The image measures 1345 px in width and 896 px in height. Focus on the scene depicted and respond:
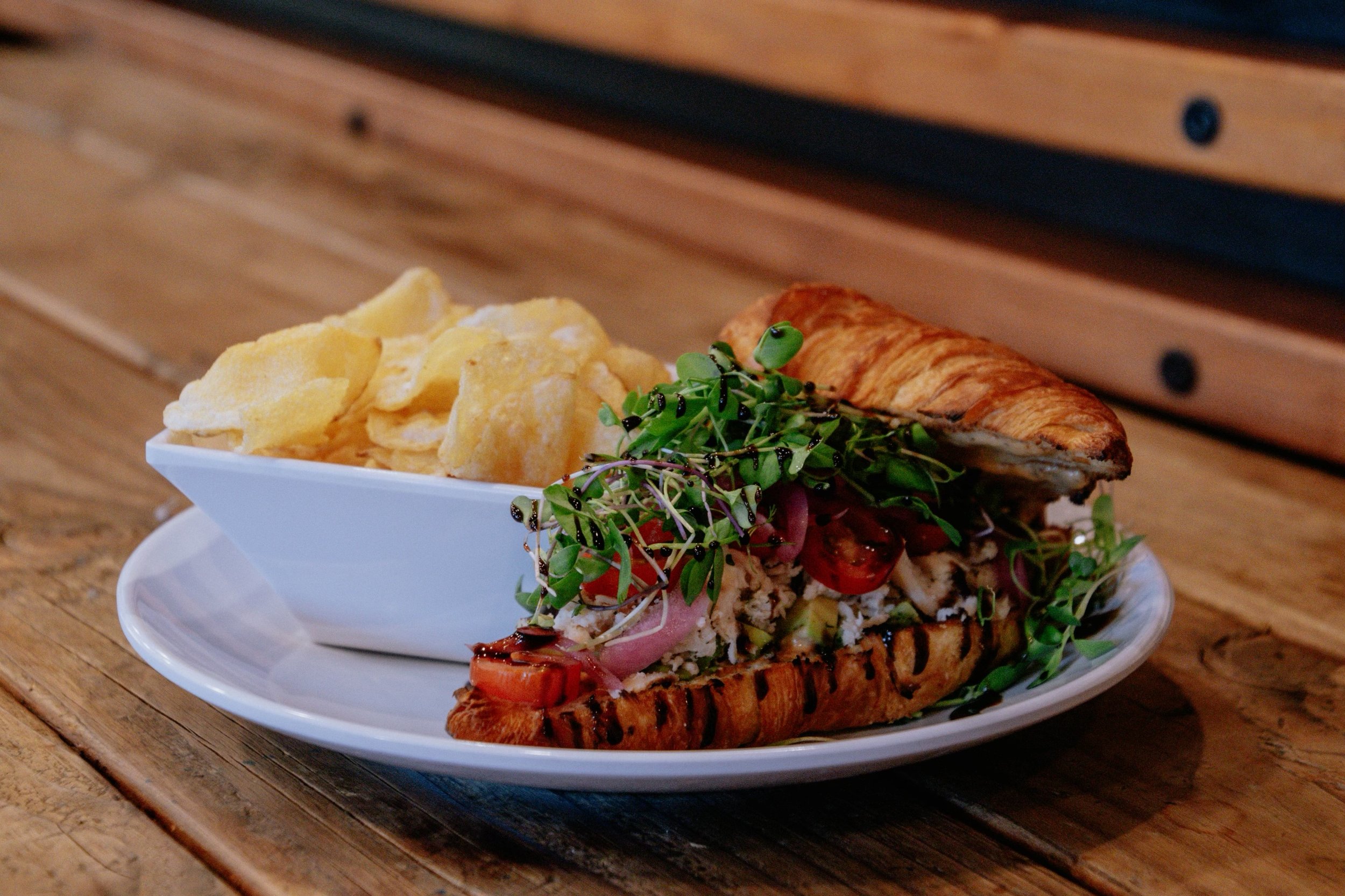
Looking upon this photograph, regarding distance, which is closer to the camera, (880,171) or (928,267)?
(928,267)

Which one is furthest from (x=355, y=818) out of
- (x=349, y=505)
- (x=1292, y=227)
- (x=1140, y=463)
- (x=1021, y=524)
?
(x=1292, y=227)

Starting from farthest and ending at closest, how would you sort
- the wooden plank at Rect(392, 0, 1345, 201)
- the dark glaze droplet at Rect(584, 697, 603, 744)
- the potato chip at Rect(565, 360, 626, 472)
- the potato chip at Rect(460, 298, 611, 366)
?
the wooden plank at Rect(392, 0, 1345, 201)
the potato chip at Rect(460, 298, 611, 366)
the potato chip at Rect(565, 360, 626, 472)
the dark glaze droplet at Rect(584, 697, 603, 744)

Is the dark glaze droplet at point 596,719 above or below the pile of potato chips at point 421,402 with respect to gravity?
below

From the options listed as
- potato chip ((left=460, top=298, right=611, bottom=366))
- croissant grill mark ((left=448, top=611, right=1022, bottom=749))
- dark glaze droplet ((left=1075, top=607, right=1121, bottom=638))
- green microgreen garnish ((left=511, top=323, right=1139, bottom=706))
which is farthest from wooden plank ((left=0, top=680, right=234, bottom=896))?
dark glaze droplet ((left=1075, top=607, right=1121, bottom=638))

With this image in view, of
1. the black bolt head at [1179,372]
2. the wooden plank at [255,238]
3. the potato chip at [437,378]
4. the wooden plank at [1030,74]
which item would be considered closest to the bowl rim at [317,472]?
the potato chip at [437,378]

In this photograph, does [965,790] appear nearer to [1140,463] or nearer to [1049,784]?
[1049,784]

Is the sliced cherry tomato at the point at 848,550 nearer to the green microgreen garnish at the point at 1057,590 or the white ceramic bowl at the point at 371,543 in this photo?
the green microgreen garnish at the point at 1057,590

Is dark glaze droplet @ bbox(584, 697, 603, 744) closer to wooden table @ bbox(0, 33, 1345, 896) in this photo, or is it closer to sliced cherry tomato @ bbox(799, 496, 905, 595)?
wooden table @ bbox(0, 33, 1345, 896)
